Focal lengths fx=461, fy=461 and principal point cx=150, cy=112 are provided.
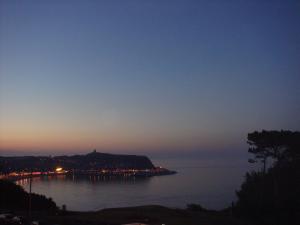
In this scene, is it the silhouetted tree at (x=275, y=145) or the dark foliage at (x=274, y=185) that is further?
the silhouetted tree at (x=275, y=145)

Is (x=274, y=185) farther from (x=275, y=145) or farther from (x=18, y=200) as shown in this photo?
(x=18, y=200)

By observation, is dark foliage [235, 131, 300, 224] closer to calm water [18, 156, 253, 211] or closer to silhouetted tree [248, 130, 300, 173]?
silhouetted tree [248, 130, 300, 173]

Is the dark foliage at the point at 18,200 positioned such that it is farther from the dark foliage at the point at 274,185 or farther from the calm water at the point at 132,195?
the calm water at the point at 132,195

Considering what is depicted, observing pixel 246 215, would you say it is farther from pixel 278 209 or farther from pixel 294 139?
pixel 294 139

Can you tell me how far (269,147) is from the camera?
1559 inches

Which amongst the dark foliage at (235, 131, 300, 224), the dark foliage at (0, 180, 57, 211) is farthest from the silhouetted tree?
the dark foliage at (0, 180, 57, 211)

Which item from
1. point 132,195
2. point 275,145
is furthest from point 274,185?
point 132,195

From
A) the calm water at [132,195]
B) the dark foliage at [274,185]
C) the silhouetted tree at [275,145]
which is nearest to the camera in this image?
the dark foliage at [274,185]

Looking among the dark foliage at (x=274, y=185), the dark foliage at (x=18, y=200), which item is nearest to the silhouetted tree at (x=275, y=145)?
the dark foliage at (x=274, y=185)

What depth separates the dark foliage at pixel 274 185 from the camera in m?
31.2

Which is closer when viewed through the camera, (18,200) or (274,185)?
(18,200)

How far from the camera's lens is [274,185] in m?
36.1

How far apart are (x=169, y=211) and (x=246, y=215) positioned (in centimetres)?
640

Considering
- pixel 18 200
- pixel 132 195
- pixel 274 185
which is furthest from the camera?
pixel 132 195
